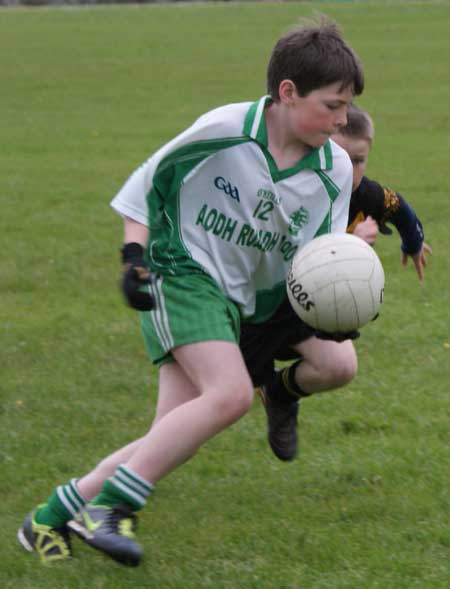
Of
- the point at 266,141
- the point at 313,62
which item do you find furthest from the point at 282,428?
the point at 313,62

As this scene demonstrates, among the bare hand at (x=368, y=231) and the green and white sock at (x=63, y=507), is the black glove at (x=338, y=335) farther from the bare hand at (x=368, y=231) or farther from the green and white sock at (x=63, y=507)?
the green and white sock at (x=63, y=507)

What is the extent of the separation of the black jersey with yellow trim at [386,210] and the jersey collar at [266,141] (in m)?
0.92

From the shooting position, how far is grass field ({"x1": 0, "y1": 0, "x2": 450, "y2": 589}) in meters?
4.06

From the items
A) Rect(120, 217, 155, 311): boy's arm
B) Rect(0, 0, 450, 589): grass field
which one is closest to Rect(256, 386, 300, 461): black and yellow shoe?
Rect(0, 0, 450, 589): grass field

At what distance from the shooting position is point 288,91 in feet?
13.4

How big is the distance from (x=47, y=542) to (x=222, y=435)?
1367mm

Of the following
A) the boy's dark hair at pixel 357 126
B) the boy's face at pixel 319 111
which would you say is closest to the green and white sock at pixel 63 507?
the boy's face at pixel 319 111

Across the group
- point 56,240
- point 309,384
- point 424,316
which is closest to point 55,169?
point 56,240

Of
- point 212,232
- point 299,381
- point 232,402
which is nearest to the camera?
point 232,402

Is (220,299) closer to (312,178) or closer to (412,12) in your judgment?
(312,178)

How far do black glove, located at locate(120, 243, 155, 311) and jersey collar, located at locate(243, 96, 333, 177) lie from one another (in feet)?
1.95

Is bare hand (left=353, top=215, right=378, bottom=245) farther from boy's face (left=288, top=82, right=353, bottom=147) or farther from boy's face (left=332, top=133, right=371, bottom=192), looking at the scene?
boy's face (left=288, top=82, right=353, bottom=147)

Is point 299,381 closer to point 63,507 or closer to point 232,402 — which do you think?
point 232,402

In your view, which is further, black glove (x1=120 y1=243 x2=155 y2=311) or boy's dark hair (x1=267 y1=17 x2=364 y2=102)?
boy's dark hair (x1=267 y1=17 x2=364 y2=102)
